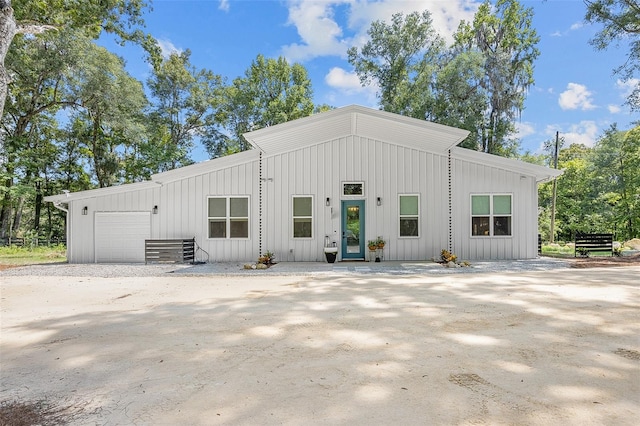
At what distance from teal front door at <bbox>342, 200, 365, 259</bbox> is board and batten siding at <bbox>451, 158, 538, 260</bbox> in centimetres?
284

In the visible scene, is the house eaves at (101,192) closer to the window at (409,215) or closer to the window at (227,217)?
the window at (227,217)

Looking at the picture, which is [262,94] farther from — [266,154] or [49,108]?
[266,154]

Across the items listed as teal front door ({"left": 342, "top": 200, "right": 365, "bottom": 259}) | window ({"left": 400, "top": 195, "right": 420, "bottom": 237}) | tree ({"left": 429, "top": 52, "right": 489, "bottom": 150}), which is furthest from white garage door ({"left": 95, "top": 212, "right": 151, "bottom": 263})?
tree ({"left": 429, "top": 52, "right": 489, "bottom": 150})

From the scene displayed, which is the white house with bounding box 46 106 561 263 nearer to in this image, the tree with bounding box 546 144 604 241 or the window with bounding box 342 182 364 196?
the window with bounding box 342 182 364 196

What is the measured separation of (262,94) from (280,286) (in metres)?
21.4

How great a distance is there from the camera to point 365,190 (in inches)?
421

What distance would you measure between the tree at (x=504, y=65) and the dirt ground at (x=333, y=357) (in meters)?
16.5

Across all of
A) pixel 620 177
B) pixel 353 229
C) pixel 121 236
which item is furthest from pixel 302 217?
pixel 620 177

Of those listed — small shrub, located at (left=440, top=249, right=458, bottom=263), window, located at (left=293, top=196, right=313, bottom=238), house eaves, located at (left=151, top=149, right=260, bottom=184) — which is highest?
house eaves, located at (left=151, top=149, right=260, bottom=184)

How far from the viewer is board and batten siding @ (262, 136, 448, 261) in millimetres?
10672

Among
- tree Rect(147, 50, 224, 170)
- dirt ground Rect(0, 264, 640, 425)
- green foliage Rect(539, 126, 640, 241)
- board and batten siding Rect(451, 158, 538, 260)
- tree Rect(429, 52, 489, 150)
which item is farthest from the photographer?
tree Rect(147, 50, 224, 170)

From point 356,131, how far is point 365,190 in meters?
1.82

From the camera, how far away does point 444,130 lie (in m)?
9.39

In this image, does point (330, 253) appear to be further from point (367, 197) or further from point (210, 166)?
point (210, 166)
